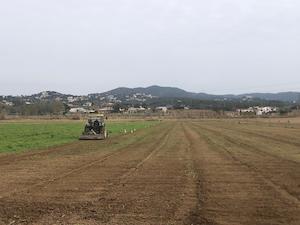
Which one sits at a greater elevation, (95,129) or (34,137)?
(95,129)

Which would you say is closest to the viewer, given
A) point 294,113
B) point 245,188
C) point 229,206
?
point 229,206

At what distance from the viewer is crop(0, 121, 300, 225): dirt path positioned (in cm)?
1061

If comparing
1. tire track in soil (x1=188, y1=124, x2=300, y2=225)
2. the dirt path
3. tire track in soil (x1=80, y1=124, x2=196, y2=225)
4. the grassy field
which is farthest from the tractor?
tire track in soil (x1=188, y1=124, x2=300, y2=225)

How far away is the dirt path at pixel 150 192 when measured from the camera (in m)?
10.6

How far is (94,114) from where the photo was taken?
159 ft

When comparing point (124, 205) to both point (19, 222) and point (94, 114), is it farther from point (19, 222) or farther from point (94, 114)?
point (94, 114)

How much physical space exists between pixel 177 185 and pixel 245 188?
73.8 inches

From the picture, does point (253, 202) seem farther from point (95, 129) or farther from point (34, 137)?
point (34, 137)

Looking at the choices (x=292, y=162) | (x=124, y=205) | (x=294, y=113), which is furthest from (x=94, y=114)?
(x=294, y=113)

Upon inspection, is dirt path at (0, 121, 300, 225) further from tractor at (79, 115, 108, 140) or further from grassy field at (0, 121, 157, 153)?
tractor at (79, 115, 108, 140)

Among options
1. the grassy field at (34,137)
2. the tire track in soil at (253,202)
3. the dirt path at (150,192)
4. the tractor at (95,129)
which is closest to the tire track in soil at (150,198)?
the dirt path at (150,192)

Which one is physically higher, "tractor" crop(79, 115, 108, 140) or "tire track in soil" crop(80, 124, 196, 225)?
"tractor" crop(79, 115, 108, 140)

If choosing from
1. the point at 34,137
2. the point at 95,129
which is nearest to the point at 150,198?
the point at 95,129

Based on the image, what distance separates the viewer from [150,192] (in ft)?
46.3
